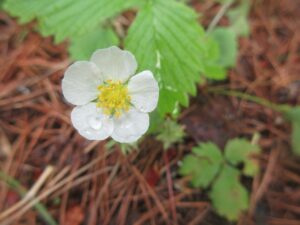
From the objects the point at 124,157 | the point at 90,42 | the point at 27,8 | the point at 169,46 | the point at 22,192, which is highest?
the point at 27,8

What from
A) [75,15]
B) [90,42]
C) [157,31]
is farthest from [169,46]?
[90,42]

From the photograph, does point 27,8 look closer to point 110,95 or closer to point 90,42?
point 90,42

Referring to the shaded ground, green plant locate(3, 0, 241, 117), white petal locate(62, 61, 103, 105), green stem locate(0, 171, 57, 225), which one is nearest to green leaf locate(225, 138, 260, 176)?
the shaded ground

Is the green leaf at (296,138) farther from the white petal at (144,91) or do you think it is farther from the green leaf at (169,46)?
the white petal at (144,91)

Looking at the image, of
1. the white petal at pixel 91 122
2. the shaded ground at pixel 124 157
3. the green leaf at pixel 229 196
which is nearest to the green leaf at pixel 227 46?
the shaded ground at pixel 124 157

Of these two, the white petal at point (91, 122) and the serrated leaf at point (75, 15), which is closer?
the white petal at point (91, 122)

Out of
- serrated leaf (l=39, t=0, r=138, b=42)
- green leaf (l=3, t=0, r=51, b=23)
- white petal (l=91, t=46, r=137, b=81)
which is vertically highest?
green leaf (l=3, t=0, r=51, b=23)

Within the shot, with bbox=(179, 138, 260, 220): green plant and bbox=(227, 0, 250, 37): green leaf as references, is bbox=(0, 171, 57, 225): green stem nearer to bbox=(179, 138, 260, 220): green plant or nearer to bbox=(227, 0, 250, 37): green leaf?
bbox=(179, 138, 260, 220): green plant
